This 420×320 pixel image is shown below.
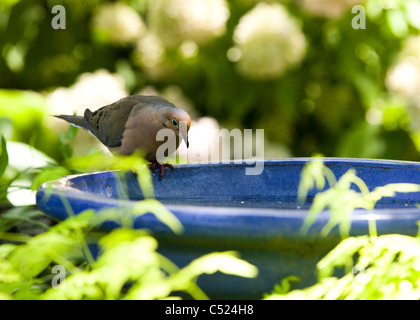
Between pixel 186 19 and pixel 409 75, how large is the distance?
1.03m

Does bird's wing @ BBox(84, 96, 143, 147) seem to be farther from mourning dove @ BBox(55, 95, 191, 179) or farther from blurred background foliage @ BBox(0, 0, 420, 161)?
blurred background foliage @ BBox(0, 0, 420, 161)

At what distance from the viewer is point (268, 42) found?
8.32 ft

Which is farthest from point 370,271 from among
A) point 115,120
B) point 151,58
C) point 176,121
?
point 151,58

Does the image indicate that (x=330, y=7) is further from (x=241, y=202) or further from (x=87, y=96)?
(x=241, y=202)

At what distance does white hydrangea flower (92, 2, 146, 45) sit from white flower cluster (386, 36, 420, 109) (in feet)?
4.33

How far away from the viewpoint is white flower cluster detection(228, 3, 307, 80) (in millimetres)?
2521

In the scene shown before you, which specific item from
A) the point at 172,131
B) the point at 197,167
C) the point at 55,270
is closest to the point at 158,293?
the point at 55,270

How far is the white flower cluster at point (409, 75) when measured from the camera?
2.48 m

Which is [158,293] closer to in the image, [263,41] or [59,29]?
[263,41]

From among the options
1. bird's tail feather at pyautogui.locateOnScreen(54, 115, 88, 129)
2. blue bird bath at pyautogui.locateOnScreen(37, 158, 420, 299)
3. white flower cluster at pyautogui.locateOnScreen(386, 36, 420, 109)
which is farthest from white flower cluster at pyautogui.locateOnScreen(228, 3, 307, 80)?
blue bird bath at pyautogui.locateOnScreen(37, 158, 420, 299)

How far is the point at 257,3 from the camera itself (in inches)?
109

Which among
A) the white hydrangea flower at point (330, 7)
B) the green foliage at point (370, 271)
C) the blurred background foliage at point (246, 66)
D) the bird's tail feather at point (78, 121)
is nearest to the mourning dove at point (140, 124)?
the bird's tail feather at point (78, 121)

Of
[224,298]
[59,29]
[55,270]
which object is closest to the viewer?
[224,298]

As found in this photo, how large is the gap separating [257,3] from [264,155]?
752 millimetres
